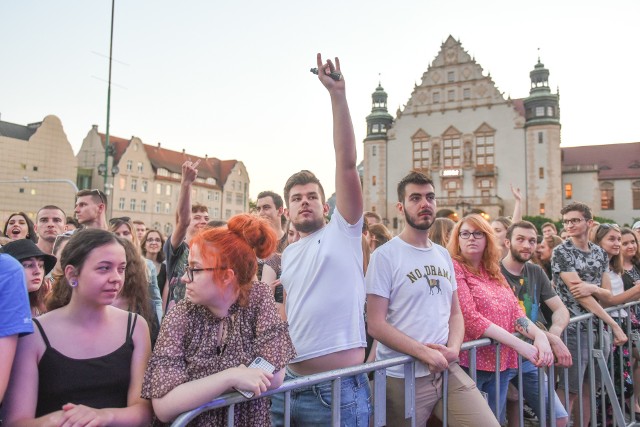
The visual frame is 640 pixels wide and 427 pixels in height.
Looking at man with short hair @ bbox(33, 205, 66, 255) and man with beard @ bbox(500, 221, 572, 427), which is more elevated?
man with short hair @ bbox(33, 205, 66, 255)

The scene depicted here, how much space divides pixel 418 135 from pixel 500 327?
163 feet

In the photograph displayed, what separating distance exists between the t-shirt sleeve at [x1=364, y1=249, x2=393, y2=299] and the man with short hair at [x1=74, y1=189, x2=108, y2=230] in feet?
10.0

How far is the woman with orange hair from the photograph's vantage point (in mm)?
1854

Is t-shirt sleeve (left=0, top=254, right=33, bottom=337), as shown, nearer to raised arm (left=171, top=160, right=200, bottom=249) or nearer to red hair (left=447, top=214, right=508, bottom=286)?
raised arm (left=171, top=160, right=200, bottom=249)

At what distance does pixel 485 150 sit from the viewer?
4931 centimetres

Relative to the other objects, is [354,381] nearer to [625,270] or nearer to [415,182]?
[415,182]

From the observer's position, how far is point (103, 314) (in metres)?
2.21

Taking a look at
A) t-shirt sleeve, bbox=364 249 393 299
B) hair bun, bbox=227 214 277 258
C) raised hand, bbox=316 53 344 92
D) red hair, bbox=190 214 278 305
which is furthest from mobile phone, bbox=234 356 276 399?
raised hand, bbox=316 53 344 92

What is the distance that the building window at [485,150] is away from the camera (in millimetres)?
49125

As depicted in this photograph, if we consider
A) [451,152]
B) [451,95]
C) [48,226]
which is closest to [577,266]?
[48,226]

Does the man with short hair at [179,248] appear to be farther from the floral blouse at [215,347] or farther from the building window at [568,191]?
the building window at [568,191]

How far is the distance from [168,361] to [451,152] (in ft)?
168

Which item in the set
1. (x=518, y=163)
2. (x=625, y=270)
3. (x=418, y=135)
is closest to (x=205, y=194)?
(x=418, y=135)

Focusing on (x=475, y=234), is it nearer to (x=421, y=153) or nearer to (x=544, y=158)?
(x=544, y=158)
